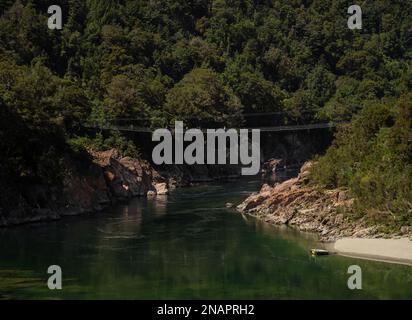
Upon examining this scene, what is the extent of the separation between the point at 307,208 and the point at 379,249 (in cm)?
818

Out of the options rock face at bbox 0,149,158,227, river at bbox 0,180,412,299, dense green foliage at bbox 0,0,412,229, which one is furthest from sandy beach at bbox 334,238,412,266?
rock face at bbox 0,149,158,227

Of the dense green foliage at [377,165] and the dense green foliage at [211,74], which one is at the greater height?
the dense green foliage at [211,74]

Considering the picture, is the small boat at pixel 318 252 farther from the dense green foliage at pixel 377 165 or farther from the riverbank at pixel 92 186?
the riverbank at pixel 92 186

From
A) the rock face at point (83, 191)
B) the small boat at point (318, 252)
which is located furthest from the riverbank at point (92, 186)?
the small boat at point (318, 252)

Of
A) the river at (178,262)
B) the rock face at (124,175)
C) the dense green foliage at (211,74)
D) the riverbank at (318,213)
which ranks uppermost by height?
the dense green foliage at (211,74)

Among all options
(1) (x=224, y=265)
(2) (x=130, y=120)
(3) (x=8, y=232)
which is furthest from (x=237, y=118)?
(1) (x=224, y=265)

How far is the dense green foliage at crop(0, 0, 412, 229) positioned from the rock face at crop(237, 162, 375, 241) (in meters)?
1.14

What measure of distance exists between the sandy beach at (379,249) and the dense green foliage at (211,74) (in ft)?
6.37

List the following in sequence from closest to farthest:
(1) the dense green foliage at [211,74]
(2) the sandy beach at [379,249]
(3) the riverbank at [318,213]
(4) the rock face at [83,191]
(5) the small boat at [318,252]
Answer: (2) the sandy beach at [379,249] → (5) the small boat at [318,252] → (3) the riverbank at [318,213] → (4) the rock face at [83,191] → (1) the dense green foliage at [211,74]

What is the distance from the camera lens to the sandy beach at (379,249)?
1159 inches

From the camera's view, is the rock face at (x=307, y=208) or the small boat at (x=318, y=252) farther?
the rock face at (x=307, y=208)

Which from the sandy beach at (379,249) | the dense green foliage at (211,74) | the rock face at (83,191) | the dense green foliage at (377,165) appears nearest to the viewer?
the sandy beach at (379,249)

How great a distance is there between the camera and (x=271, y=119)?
243 ft

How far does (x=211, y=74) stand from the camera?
69.0m
